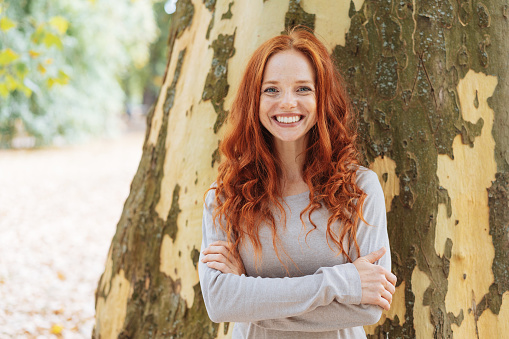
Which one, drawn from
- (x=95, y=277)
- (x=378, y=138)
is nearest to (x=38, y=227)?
(x=95, y=277)

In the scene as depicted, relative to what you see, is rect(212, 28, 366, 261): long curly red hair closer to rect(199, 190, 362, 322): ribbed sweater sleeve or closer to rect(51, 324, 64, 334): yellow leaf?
rect(199, 190, 362, 322): ribbed sweater sleeve

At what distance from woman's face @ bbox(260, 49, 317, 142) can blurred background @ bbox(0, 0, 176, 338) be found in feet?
9.93

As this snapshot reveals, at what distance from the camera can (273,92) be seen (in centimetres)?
187

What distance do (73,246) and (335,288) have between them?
6693 millimetres

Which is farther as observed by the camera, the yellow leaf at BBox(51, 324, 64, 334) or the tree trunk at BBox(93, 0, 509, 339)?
the yellow leaf at BBox(51, 324, 64, 334)

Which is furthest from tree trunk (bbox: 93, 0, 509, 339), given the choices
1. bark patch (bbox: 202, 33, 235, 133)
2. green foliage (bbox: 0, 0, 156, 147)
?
green foliage (bbox: 0, 0, 156, 147)

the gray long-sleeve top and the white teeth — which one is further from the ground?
the white teeth

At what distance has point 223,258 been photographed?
1.81 metres

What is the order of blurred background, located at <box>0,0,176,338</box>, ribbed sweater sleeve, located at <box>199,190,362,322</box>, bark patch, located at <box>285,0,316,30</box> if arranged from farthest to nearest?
blurred background, located at <box>0,0,176,338</box>
bark patch, located at <box>285,0,316,30</box>
ribbed sweater sleeve, located at <box>199,190,362,322</box>

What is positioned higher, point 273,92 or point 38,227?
point 273,92

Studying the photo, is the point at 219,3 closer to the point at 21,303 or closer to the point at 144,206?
the point at 144,206

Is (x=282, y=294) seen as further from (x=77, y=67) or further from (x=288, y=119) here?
(x=77, y=67)

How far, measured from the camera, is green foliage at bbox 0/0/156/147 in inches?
571

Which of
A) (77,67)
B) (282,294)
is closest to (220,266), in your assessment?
(282,294)
